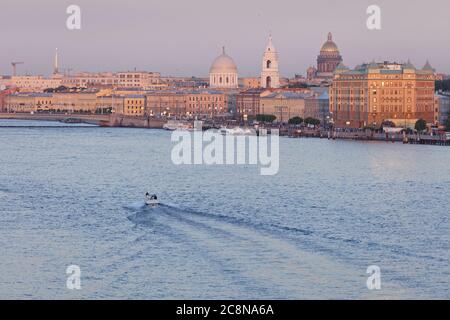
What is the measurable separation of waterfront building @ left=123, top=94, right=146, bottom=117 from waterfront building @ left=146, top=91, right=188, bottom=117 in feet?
1.15

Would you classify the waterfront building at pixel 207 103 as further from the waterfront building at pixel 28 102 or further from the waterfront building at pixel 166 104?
the waterfront building at pixel 28 102

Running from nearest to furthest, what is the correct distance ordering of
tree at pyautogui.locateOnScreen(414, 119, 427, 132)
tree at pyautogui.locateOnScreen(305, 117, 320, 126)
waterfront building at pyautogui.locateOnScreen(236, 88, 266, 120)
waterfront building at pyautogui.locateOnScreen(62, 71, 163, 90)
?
tree at pyautogui.locateOnScreen(414, 119, 427, 132) → tree at pyautogui.locateOnScreen(305, 117, 320, 126) → waterfront building at pyautogui.locateOnScreen(236, 88, 266, 120) → waterfront building at pyautogui.locateOnScreen(62, 71, 163, 90)

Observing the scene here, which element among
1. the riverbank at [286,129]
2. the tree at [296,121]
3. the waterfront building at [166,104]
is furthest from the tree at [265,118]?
the waterfront building at [166,104]

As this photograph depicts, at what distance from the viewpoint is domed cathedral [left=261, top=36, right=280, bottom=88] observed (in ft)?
219

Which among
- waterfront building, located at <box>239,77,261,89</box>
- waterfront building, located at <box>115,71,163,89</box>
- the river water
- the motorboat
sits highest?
waterfront building, located at <box>115,71,163,89</box>

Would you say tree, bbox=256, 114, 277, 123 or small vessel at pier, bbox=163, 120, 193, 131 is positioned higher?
tree, bbox=256, 114, 277, 123

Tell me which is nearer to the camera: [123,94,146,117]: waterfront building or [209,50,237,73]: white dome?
[123,94,146,117]: waterfront building

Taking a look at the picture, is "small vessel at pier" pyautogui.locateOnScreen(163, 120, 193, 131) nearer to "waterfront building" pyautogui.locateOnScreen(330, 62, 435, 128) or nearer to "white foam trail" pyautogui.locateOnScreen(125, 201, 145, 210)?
"waterfront building" pyautogui.locateOnScreen(330, 62, 435, 128)

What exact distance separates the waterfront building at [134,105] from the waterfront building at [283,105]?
32.9 feet

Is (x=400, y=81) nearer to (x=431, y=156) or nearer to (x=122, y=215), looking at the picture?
(x=431, y=156)

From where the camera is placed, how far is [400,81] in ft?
137

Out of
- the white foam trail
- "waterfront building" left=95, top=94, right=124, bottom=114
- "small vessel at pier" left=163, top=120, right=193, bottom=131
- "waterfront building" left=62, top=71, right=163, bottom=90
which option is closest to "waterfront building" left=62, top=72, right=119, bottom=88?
"waterfront building" left=62, top=71, right=163, bottom=90
